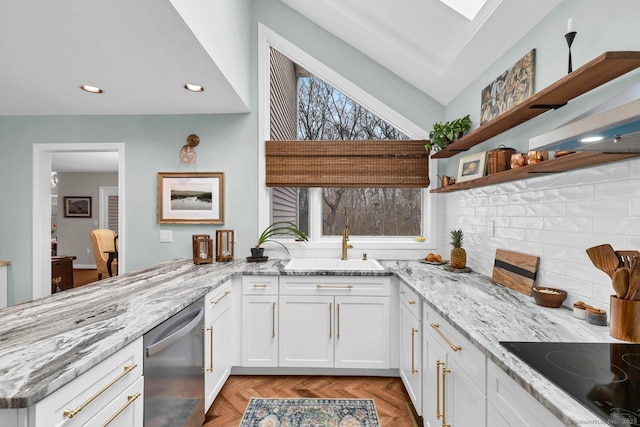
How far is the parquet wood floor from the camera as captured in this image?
A: 1988mm

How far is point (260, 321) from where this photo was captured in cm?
240

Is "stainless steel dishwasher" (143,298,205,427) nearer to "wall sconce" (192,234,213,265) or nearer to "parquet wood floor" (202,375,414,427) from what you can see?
"parquet wood floor" (202,375,414,427)

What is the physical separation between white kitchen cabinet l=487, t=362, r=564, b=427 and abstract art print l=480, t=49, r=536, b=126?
59.3 inches

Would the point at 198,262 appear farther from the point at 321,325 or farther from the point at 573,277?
the point at 573,277

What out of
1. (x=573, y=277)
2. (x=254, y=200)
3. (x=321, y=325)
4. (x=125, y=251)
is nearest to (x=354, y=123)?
(x=254, y=200)

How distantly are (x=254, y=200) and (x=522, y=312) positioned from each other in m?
2.24

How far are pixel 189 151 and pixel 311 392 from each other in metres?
2.28

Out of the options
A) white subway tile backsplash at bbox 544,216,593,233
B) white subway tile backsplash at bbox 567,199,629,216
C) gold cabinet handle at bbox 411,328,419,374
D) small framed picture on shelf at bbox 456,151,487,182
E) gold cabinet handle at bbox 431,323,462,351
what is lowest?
gold cabinet handle at bbox 411,328,419,374

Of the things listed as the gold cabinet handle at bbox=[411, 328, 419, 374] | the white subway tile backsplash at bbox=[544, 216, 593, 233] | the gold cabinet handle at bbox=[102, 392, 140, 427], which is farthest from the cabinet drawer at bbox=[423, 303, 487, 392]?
the gold cabinet handle at bbox=[102, 392, 140, 427]

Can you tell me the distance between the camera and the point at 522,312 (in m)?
1.39

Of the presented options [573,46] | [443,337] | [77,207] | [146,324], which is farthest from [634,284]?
[77,207]

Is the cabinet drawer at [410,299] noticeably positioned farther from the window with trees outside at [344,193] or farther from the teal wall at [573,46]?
the teal wall at [573,46]

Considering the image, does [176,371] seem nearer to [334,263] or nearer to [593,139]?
[334,263]

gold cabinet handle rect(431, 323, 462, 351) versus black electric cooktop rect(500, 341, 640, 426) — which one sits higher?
black electric cooktop rect(500, 341, 640, 426)
